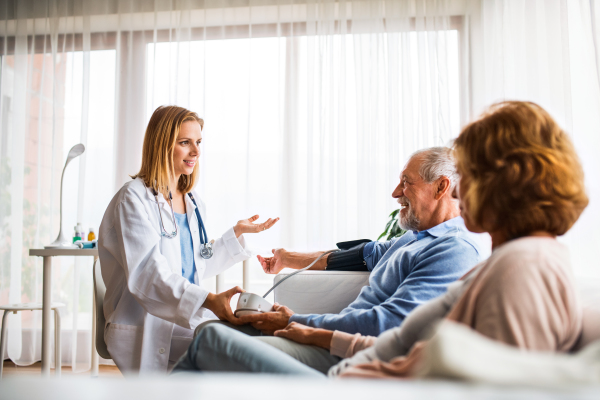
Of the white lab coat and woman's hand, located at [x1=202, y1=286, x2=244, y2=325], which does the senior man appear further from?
the white lab coat

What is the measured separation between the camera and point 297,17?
9.98 ft

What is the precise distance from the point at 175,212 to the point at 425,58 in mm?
2040

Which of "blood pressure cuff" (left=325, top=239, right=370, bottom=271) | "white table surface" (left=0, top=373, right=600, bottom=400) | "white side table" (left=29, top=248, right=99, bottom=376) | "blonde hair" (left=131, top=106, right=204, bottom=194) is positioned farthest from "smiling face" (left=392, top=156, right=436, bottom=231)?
"white side table" (left=29, top=248, right=99, bottom=376)

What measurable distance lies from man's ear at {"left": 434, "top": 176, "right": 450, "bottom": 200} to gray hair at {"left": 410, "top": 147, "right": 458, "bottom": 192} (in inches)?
0.5

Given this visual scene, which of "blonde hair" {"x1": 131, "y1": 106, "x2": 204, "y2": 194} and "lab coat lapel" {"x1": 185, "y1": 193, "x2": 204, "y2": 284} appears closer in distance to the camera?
"blonde hair" {"x1": 131, "y1": 106, "x2": 204, "y2": 194}

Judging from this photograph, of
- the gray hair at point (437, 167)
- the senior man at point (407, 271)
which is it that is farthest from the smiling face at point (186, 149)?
the gray hair at point (437, 167)

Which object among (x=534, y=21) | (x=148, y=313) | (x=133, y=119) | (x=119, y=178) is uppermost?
(x=534, y=21)

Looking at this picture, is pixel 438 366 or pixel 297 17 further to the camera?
pixel 297 17

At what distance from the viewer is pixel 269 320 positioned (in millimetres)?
1430

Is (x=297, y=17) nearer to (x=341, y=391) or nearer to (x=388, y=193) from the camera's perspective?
(x=388, y=193)

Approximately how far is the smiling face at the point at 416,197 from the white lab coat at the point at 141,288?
2.56 feet

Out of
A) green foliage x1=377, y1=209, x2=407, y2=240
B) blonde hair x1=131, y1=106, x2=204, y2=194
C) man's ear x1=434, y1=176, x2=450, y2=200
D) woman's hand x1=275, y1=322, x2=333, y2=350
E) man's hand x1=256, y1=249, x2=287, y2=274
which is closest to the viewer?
woman's hand x1=275, y1=322, x2=333, y2=350

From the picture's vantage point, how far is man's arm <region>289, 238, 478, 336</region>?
4.09 ft

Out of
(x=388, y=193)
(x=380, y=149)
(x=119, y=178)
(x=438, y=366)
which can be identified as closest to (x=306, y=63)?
(x=380, y=149)
